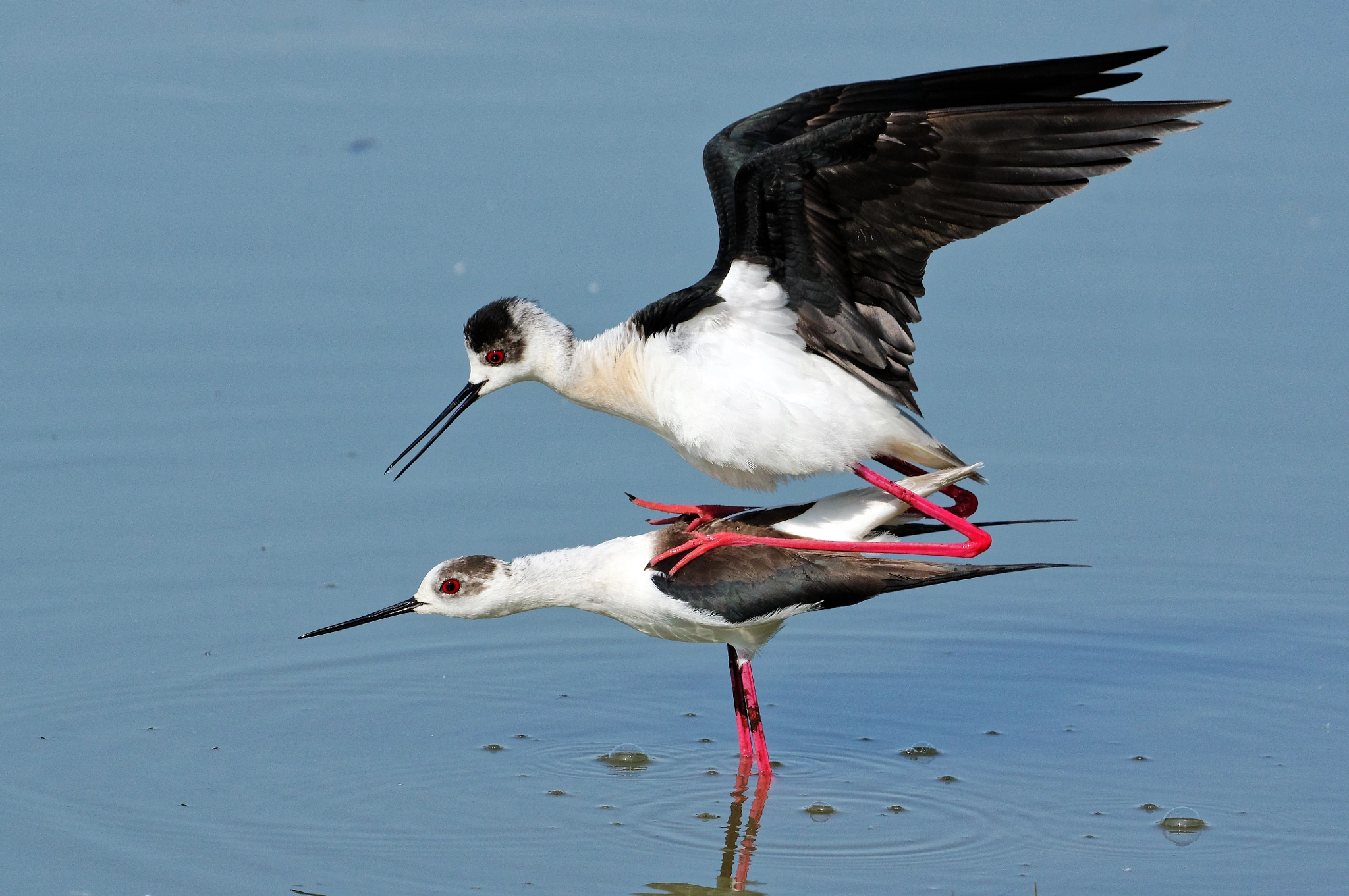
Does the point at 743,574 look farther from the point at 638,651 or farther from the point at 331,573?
the point at 331,573

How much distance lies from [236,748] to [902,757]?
2495mm

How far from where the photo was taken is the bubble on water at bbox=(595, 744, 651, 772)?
7770 millimetres

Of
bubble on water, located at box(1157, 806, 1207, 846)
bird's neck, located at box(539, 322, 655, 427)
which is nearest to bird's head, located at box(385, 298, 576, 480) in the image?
bird's neck, located at box(539, 322, 655, 427)

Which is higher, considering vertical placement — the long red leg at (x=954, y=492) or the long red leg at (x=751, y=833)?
the long red leg at (x=954, y=492)

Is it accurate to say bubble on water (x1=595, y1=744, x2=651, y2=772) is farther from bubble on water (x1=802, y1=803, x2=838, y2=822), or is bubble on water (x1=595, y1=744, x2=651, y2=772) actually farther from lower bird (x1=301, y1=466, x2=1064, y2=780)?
bubble on water (x1=802, y1=803, x2=838, y2=822)

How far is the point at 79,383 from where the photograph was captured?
410 inches

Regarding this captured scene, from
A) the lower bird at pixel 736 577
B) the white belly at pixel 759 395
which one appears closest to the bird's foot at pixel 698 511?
the lower bird at pixel 736 577

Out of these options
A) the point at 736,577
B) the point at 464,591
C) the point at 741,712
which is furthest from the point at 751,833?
the point at 464,591

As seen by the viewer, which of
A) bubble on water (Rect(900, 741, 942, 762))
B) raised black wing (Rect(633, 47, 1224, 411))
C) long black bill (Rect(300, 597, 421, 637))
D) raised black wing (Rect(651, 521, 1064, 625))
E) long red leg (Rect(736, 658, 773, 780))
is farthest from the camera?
bubble on water (Rect(900, 741, 942, 762))

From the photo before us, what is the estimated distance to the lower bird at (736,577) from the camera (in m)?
7.43

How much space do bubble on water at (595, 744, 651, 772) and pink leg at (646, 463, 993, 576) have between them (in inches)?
31.0

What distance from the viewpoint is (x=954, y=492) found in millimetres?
7945

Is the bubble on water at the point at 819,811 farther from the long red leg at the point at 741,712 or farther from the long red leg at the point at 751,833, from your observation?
the long red leg at the point at 741,712

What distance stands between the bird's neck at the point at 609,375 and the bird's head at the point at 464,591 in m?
0.71
